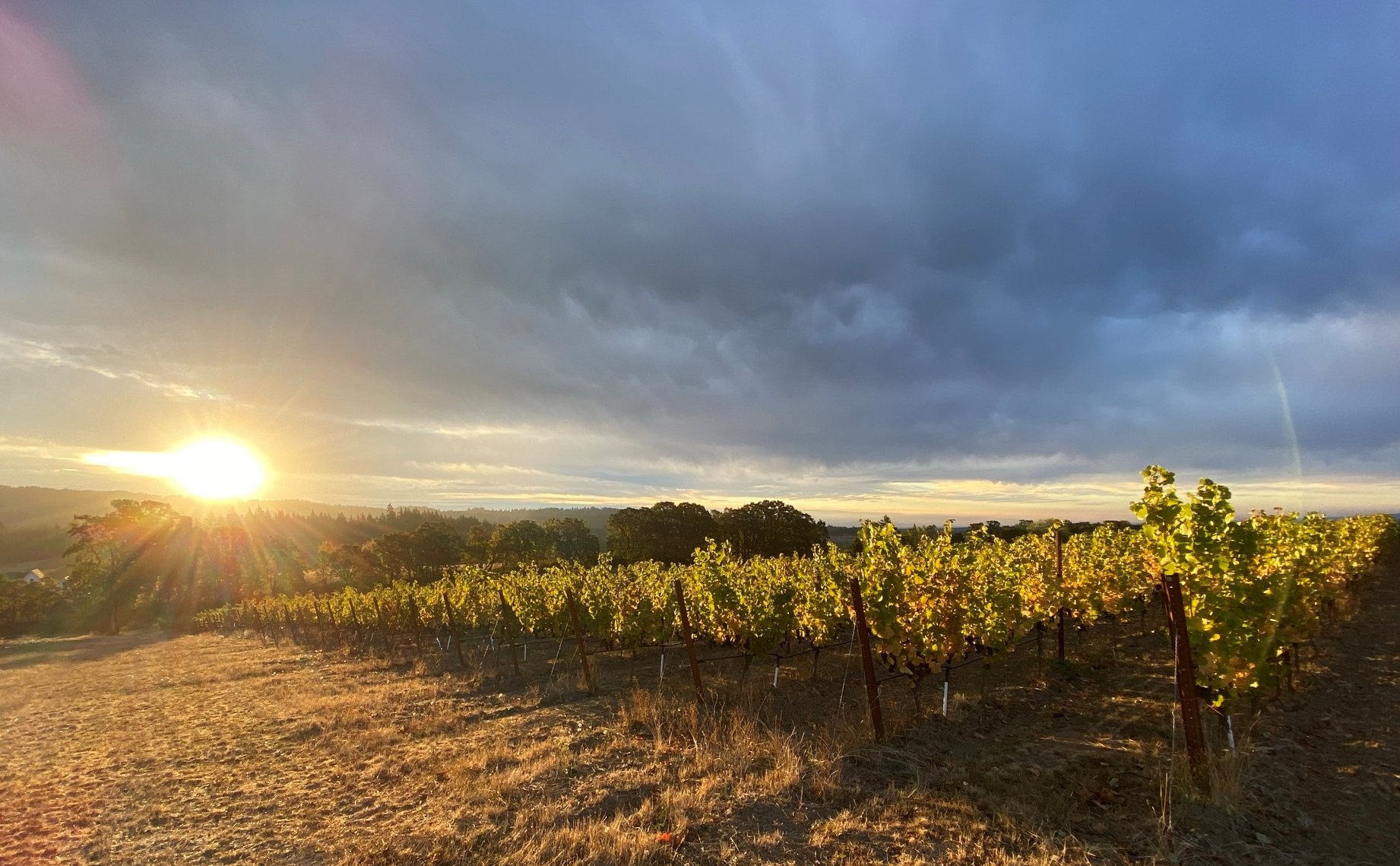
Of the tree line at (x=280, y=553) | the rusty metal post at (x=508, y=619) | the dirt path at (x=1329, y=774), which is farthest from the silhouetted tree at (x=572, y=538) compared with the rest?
the dirt path at (x=1329, y=774)

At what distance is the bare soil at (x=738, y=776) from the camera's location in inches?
207

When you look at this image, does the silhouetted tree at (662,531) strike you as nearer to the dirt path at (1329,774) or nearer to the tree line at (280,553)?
the tree line at (280,553)

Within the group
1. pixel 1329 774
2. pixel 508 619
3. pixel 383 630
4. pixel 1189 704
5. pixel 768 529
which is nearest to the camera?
pixel 1189 704

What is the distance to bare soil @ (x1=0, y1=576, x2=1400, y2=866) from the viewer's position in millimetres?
5270

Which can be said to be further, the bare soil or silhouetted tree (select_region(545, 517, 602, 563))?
silhouetted tree (select_region(545, 517, 602, 563))

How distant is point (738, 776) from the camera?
676cm

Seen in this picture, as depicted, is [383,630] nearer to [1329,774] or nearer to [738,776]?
[738,776]

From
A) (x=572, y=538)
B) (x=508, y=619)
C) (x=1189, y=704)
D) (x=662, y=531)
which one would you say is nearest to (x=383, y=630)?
(x=508, y=619)

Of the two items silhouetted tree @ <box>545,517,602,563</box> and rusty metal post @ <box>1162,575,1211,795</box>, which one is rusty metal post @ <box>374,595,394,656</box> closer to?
rusty metal post @ <box>1162,575,1211,795</box>

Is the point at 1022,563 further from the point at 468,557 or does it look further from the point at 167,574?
the point at 167,574

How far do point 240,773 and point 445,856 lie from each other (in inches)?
213

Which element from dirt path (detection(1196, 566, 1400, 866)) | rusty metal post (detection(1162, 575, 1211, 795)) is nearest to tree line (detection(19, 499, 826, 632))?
dirt path (detection(1196, 566, 1400, 866))

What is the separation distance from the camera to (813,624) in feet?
39.4

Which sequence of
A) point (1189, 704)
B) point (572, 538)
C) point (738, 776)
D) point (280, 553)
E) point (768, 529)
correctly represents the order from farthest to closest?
point (280, 553) < point (572, 538) < point (768, 529) < point (738, 776) < point (1189, 704)
